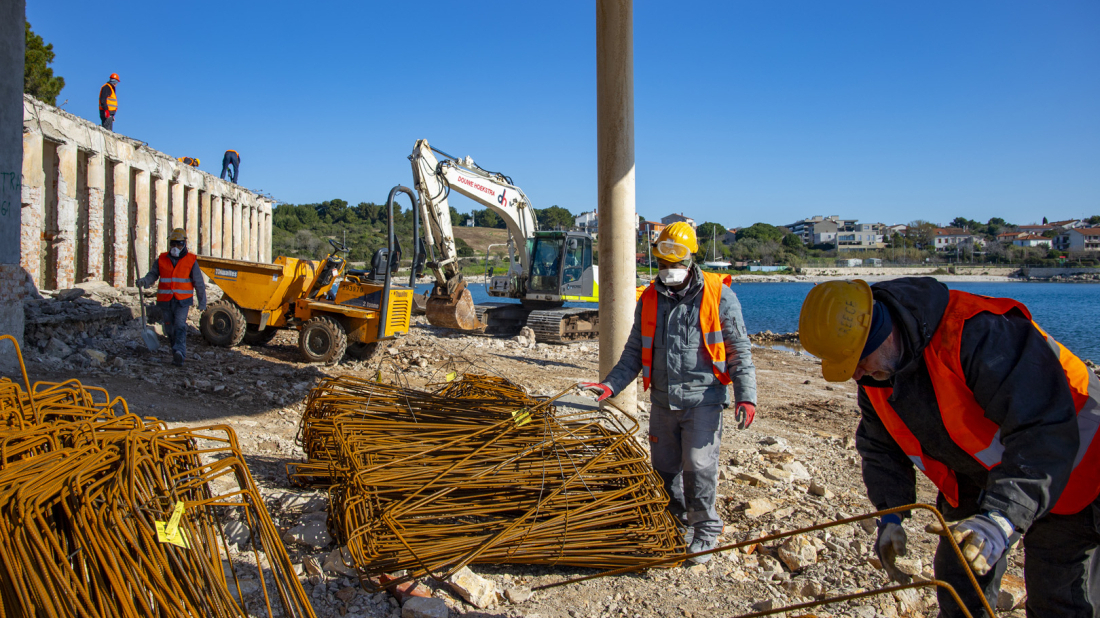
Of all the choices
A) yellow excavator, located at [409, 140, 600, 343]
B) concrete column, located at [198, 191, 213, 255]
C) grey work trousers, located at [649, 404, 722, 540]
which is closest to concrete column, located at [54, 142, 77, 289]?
yellow excavator, located at [409, 140, 600, 343]

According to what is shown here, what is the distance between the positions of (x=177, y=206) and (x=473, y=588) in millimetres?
17280

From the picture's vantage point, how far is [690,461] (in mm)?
3654

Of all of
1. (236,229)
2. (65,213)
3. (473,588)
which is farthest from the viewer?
(236,229)

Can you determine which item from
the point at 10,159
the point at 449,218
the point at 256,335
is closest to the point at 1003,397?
the point at 10,159

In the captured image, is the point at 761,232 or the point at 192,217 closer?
the point at 192,217

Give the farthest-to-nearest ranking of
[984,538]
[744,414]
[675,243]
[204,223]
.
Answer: [204,223] < [675,243] < [744,414] < [984,538]

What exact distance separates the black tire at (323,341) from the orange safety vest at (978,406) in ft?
28.2

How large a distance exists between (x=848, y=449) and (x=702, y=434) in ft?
11.5

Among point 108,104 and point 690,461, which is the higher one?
point 108,104

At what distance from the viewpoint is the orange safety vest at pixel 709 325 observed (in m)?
3.71

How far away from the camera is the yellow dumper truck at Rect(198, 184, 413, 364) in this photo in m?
9.74

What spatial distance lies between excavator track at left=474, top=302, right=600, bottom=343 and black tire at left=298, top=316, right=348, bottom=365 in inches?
247

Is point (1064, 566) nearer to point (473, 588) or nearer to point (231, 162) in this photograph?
point (473, 588)

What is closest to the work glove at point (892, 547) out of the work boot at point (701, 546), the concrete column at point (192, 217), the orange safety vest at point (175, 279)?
the work boot at point (701, 546)
